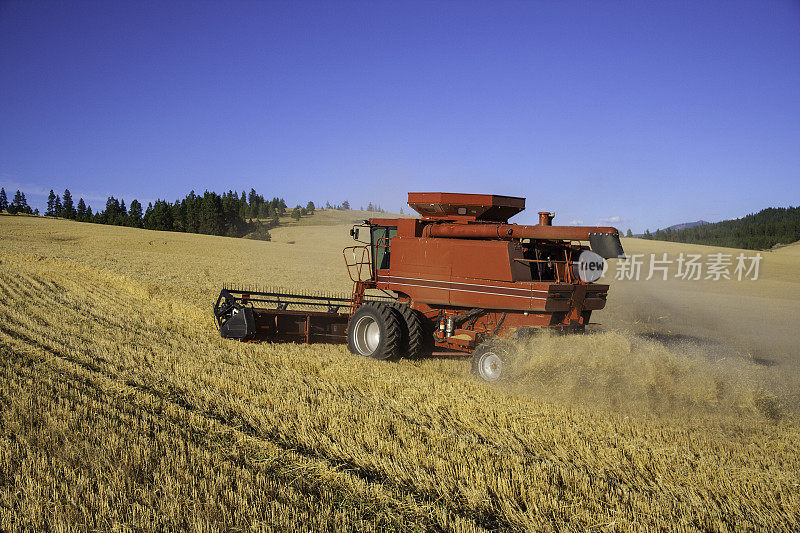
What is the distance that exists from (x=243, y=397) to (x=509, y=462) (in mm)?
3121

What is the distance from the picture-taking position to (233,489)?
3.99m

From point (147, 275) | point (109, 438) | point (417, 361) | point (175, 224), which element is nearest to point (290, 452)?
point (109, 438)

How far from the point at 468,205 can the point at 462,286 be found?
1394mm

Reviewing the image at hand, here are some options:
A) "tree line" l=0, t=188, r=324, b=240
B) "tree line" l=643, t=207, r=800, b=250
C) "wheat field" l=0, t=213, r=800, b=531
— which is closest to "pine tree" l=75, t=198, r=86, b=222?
"tree line" l=0, t=188, r=324, b=240

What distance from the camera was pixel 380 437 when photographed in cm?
502

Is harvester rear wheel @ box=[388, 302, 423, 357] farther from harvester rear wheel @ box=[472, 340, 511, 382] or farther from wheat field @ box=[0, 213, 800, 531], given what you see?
harvester rear wheel @ box=[472, 340, 511, 382]

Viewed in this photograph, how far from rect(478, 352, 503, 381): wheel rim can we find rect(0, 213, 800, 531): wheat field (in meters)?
0.19

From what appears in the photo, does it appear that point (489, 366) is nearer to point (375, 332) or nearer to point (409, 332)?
point (409, 332)

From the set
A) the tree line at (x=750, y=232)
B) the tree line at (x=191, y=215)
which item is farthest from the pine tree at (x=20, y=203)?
the tree line at (x=750, y=232)

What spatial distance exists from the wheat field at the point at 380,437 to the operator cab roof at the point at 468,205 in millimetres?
2355

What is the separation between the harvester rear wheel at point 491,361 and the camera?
7.21 metres

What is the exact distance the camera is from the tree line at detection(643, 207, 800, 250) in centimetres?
5800

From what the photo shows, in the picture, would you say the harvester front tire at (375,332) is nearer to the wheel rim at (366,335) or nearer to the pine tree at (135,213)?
the wheel rim at (366,335)

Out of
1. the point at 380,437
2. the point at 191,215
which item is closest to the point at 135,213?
the point at 191,215
